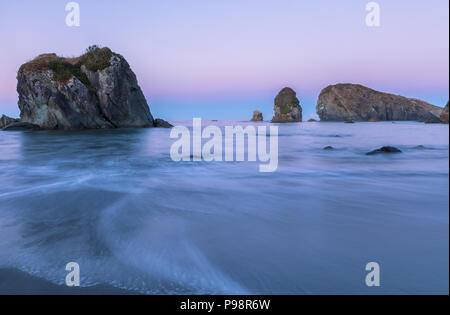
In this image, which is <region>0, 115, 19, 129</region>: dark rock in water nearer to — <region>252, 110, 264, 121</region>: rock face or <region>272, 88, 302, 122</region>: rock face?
<region>272, 88, 302, 122</region>: rock face

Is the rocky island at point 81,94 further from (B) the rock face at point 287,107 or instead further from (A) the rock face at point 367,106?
(A) the rock face at point 367,106

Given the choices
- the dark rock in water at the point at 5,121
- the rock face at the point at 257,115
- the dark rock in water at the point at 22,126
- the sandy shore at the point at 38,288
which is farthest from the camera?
the rock face at the point at 257,115

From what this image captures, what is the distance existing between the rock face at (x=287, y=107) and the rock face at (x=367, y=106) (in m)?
14.6

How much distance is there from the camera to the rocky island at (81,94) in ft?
113

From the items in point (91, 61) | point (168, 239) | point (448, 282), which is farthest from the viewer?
point (91, 61)

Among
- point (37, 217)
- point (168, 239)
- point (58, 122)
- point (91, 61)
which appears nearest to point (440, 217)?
point (168, 239)

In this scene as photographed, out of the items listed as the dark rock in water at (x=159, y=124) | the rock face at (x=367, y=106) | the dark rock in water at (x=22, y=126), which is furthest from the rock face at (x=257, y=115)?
the dark rock in water at (x=22, y=126)

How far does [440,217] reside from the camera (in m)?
4.04

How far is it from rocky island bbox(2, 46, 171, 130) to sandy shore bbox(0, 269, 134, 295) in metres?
38.3

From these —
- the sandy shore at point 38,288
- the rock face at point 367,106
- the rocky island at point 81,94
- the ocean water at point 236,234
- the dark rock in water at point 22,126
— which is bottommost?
the sandy shore at point 38,288

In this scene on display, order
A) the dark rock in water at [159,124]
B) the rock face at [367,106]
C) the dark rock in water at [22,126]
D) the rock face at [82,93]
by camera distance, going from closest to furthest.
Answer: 1. the rock face at [82,93]
2. the dark rock in water at [22,126]
3. the dark rock in water at [159,124]
4. the rock face at [367,106]

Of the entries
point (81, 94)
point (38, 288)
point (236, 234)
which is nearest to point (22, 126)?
point (81, 94)
